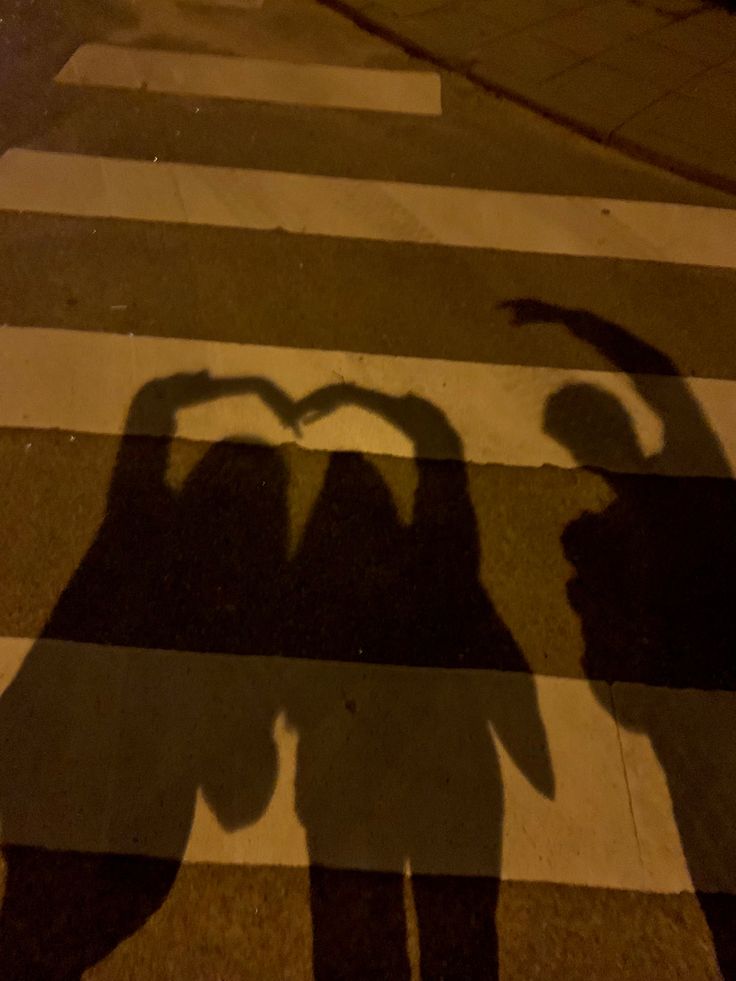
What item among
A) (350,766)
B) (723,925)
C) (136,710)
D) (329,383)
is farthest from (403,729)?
(329,383)

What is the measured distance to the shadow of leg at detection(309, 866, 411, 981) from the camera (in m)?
2.15

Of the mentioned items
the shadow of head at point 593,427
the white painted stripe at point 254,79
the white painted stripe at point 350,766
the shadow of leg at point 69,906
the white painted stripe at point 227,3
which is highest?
the white painted stripe at point 227,3

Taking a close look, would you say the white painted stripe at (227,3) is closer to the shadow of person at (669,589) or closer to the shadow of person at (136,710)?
the shadow of person at (669,589)

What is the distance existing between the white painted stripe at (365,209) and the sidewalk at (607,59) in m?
0.77

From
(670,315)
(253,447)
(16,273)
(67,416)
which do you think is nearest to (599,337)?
(670,315)

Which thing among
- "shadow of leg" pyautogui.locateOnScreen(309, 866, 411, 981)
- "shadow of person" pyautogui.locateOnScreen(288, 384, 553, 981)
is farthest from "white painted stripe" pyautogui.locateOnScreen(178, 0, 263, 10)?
"shadow of leg" pyautogui.locateOnScreen(309, 866, 411, 981)

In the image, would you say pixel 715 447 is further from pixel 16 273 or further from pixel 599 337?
pixel 16 273

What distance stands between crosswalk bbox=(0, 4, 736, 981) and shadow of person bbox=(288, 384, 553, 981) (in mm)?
12

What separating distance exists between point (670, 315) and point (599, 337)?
0.51 m

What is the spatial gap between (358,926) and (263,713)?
759 millimetres

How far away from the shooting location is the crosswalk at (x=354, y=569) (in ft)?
7.47

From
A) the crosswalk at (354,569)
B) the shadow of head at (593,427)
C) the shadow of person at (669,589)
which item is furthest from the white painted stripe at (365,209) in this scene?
the shadow of head at (593,427)

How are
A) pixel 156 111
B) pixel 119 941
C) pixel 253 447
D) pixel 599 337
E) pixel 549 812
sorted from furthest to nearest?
pixel 156 111 < pixel 599 337 < pixel 253 447 < pixel 549 812 < pixel 119 941

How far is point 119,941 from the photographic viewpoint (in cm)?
215
